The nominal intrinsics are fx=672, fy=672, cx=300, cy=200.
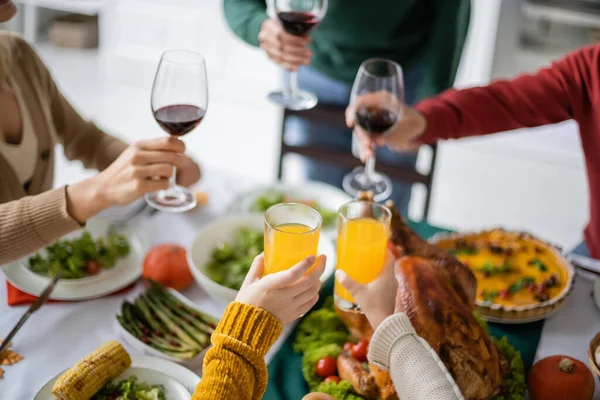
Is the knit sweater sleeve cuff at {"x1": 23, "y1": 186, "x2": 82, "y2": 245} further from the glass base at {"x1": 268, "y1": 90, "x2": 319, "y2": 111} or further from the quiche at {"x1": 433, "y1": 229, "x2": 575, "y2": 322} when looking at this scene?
the quiche at {"x1": 433, "y1": 229, "x2": 575, "y2": 322}

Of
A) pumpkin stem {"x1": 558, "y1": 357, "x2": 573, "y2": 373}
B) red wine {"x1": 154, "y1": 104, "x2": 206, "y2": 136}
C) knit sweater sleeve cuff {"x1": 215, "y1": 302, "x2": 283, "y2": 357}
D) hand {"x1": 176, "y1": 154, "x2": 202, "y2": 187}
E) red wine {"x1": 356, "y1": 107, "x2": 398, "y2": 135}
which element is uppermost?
red wine {"x1": 154, "y1": 104, "x2": 206, "y2": 136}

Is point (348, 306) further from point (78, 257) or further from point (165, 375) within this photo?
point (78, 257)

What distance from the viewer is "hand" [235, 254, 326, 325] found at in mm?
963

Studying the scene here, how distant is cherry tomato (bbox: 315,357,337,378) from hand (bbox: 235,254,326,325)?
0.77ft

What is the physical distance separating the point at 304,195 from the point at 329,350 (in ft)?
2.14

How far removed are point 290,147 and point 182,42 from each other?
2495 millimetres

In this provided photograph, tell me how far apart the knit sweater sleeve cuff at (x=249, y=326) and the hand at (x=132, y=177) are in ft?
1.23

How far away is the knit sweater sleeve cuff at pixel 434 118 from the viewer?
184cm

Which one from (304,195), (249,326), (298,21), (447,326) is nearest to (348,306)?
(447,326)

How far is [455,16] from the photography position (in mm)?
2217

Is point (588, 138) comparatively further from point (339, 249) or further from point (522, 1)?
point (522, 1)

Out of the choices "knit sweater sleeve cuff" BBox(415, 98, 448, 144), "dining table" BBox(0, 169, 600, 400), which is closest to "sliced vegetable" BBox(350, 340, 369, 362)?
"dining table" BBox(0, 169, 600, 400)

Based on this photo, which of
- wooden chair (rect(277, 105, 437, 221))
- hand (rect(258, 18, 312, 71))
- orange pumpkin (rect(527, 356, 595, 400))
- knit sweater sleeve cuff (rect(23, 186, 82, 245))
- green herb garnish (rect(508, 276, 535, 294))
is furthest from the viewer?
wooden chair (rect(277, 105, 437, 221))

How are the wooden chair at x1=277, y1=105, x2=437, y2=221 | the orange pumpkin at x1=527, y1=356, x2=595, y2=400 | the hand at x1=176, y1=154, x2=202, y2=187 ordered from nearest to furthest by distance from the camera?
the orange pumpkin at x1=527, y1=356, x2=595, y2=400, the hand at x1=176, y1=154, x2=202, y2=187, the wooden chair at x1=277, y1=105, x2=437, y2=221
